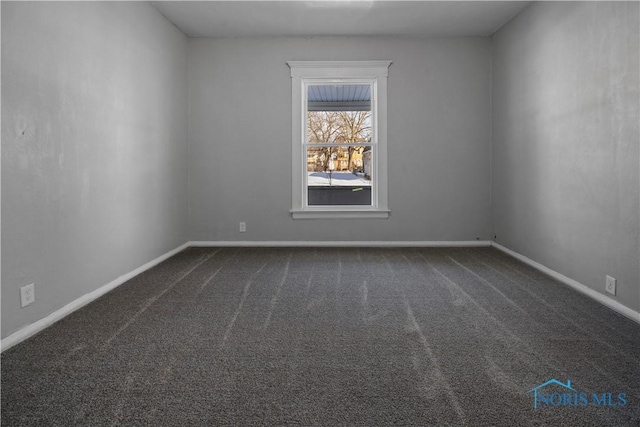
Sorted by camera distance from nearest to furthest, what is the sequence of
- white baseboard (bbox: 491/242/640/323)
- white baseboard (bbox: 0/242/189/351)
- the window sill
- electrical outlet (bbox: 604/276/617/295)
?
1. white baseboard (bbox: 0/242/189/351)
2. white baseboard (bbox: 491/242/640/323)
3. electrical outlet (bbox: 604/276/617/295)
4. the window sill

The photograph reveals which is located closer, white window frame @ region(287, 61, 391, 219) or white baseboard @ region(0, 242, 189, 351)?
white baseboard @ region(0, 242, 189, 351)

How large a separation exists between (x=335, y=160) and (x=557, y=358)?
3.75 m

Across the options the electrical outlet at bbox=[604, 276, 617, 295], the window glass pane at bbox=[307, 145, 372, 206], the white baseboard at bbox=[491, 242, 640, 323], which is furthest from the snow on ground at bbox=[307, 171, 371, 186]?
the electrical outlet at bbox=[604, 276, 617, 295]

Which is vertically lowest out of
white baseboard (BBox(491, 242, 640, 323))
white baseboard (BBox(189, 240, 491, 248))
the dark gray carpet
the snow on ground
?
the dark gray carpet

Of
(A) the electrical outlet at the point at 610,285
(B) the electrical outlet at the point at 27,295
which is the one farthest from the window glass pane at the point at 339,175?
(B) the electrical outlet at the point at 27,295

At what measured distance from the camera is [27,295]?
2406 millimetres

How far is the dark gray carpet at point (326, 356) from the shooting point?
160 centimetres

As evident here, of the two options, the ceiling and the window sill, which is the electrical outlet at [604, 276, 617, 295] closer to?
the window sill

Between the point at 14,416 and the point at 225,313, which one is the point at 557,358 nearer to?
the point at 225,313

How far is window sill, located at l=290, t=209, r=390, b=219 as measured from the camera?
5293 millimetres

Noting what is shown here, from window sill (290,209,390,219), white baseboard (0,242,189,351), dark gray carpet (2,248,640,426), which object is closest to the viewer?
dark gray carpet (2,248,640,426)

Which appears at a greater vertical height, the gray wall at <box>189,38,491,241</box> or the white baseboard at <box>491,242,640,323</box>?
the gray wall at <box>189,38,491,241</box>

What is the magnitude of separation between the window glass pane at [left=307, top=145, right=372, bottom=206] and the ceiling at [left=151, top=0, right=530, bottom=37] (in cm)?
145

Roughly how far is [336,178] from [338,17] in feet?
6.28
